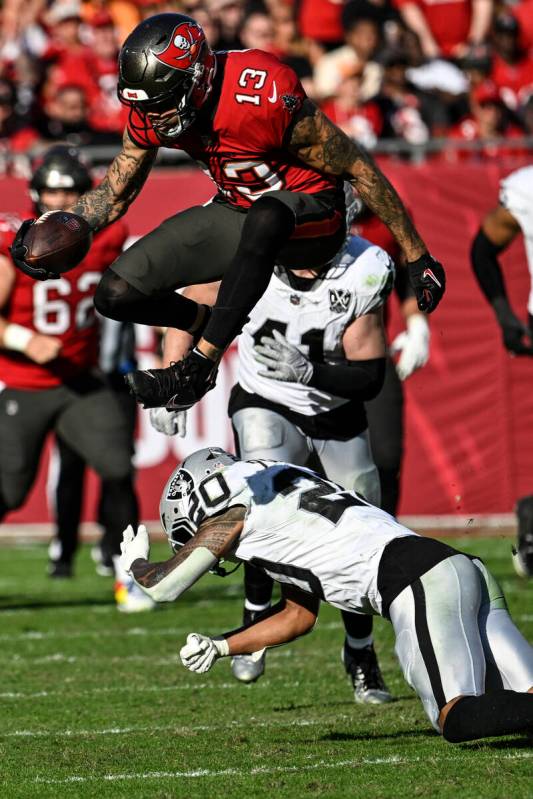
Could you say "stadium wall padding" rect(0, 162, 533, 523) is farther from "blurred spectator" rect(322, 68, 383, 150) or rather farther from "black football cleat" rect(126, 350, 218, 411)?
"black football cleat" rect(126, 350, 218, 411)

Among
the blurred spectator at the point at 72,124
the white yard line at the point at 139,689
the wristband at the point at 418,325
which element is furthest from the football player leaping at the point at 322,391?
the blurred spectator at the point at 72,124

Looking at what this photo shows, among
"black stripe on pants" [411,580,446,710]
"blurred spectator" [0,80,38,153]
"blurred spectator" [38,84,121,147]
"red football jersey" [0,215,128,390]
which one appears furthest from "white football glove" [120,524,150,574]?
"blurred spectator" [0,80,38,153]

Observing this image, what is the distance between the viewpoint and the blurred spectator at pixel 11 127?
11.6m

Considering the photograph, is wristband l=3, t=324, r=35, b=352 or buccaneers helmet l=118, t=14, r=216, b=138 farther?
wristband l=3, t=324, r=35, b=352

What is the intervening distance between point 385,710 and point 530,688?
1.02 metres

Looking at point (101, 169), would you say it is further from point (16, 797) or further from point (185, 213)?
point (16, 797)

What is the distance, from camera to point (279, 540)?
4414 mm

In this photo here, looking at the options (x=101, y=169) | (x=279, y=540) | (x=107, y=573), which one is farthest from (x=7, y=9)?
Answer: (x=279, y=540)

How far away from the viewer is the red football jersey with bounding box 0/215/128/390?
7.64 meters

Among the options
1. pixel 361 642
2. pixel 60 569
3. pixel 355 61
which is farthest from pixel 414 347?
pixel 355 61

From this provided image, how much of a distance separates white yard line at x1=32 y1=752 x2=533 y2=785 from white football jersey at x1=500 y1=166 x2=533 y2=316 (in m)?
2.79

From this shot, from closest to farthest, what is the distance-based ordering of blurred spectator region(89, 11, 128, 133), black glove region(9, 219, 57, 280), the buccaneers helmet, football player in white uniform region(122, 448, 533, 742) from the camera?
football player in white uniform region(122, 448, 533, 742) < the buccaneers helmet < black glove region(9, 219, 57, 280) < blurred spectator region(89, 11, 128, 133)

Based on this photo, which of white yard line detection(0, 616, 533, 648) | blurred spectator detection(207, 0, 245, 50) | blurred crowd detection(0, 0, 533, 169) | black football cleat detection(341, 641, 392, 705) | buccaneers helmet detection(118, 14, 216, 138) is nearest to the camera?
buccaneers helmet detection(118, 14, 216, 138)

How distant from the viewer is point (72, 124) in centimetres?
1134
